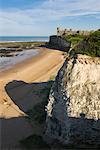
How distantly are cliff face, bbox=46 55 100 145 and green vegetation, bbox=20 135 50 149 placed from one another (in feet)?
1.87

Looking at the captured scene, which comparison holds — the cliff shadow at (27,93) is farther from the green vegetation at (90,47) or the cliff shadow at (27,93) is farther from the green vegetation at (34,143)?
the green vegetation at (90,47)

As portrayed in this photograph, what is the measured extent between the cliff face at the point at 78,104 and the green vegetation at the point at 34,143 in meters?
0.57

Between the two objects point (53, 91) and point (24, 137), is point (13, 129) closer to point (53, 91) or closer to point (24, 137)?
point (24, 137)

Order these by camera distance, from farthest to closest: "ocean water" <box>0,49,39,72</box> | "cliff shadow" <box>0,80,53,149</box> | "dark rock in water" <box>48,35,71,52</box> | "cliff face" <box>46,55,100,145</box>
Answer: "dark rock in water" <box>48,35,71,52</box> < "ocean water" <box>0,49,39,72</box> < "cliff shadow" <box>0,80,53,149</box> < "cliff face" <box>46,55,100,145</box>

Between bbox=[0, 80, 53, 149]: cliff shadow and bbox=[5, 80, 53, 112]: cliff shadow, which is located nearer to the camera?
bbox=[0, 80, 53, 149]: cliff shadow

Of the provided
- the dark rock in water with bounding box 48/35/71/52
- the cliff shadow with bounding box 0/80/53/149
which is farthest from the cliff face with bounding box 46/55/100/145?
the dark rock in water with bounding box 48/35/71/52

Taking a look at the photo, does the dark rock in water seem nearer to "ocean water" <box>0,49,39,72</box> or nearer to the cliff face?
"ocean water" <box>0,49,39,72</box>

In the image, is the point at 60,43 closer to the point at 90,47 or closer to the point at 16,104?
the point at 16,104

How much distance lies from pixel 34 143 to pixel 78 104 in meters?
2.49

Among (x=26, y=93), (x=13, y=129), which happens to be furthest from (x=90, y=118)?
(x=26, y=93)

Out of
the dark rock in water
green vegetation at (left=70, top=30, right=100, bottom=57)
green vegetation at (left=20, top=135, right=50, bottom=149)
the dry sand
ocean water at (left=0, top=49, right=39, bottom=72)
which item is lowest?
ocean water at (left=0, top=49, right=39, bottom=72)

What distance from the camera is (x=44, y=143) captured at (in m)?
14.3

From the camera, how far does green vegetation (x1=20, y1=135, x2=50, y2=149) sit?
14.2 m

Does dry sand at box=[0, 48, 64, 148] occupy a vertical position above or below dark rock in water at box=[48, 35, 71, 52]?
below
